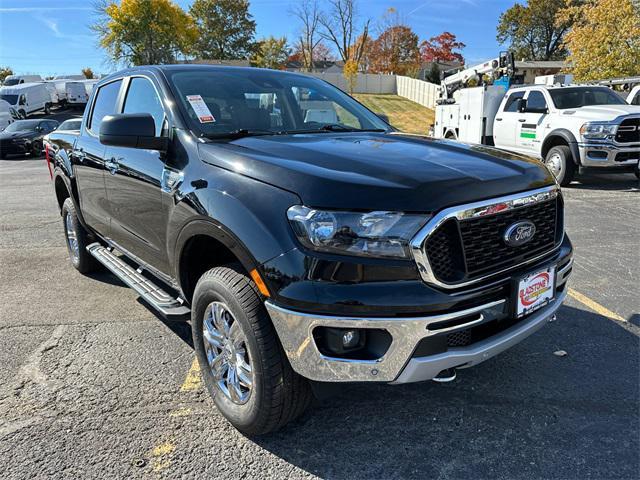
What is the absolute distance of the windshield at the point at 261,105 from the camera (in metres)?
3.04

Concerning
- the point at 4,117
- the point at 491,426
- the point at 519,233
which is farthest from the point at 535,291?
the point at 4,117

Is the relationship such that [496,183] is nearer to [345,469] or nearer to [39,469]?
[345,469]

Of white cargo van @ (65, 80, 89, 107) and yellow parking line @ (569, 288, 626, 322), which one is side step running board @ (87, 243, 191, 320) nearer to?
yellow parking line @ (569, 288, 626, 322)

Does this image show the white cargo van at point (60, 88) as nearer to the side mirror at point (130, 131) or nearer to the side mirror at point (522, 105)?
the side mirror at point (522, 105)

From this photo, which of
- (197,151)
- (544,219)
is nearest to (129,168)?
(197,151)

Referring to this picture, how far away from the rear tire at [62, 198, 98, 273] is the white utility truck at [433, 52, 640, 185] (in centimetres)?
A: 583

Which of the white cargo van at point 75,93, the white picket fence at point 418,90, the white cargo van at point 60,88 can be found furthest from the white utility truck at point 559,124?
the white cargo van at point 60,88

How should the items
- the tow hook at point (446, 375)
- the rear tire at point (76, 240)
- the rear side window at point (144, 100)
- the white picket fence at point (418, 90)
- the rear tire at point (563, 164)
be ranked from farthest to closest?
1. the white picket fence at point (418, 90)
2. the rear tire at point (563, 164)
3. the rear tire at point (76, 240)
4. the rear side window at point (144, 100)
5. the tow hook at point (446, 375)

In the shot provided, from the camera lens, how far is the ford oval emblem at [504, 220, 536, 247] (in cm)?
232

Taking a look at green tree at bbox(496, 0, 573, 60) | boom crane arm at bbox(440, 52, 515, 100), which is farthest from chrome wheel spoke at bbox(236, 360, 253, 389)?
green tree at bbox(496, 0, 573, 60)

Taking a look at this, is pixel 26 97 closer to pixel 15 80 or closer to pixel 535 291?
Result: pixel 15 80

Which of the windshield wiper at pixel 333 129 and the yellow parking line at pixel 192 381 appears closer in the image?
the yellow parking line at pixel 192 381

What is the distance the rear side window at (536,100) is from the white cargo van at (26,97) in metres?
33.6

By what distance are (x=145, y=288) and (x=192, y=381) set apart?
29.7 inches
